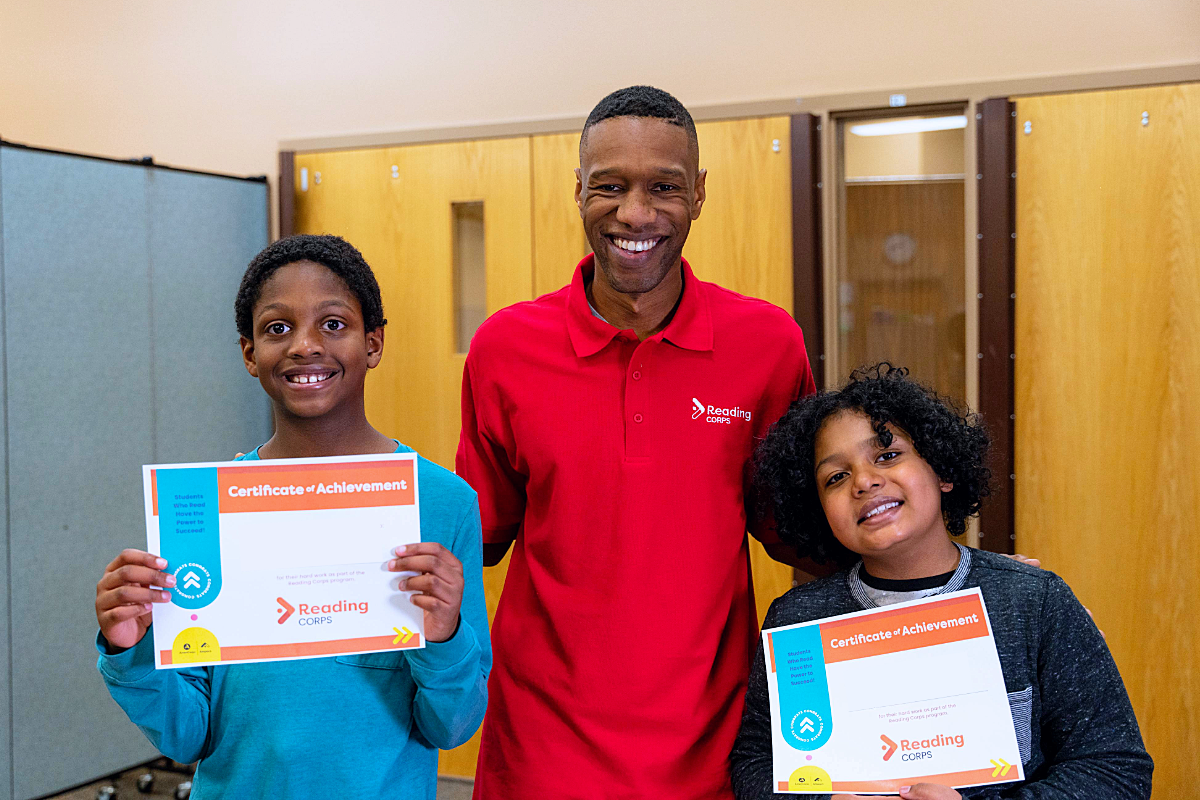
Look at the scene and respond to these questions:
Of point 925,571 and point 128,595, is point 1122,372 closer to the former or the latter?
point 925,571

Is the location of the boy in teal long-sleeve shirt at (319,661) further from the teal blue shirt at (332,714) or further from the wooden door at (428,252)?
the wooden door at (428,252)

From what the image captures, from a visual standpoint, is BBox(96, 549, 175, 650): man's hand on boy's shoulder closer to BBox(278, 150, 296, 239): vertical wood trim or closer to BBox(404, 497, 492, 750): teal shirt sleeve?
BBox(404, 497, 492, 750): teal shirt sleeve

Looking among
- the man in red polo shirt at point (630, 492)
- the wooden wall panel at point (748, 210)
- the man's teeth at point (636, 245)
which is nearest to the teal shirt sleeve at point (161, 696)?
the man in red polo shirt at point (630, 492)

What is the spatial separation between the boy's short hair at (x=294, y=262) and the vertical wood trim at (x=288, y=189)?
8.09 feet

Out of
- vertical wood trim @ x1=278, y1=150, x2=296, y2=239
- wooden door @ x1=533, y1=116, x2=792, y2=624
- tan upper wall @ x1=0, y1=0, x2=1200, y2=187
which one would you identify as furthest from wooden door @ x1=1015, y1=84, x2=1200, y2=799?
vertical wood trim @ x1=278, y1=150, x2=296, y2=239

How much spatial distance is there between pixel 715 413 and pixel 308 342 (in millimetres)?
607

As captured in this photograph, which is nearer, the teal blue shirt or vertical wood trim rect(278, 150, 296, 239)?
the teal blue shirt

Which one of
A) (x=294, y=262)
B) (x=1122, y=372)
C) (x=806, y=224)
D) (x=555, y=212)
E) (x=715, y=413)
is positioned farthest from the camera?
(x=555, y=212)

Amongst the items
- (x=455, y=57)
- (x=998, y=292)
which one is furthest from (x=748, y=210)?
(x=455, y=57)

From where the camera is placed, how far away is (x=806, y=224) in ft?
10.1

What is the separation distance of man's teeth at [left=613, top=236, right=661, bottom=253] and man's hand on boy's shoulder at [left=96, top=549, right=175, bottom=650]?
763mm

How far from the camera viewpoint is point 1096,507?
9.52 ft

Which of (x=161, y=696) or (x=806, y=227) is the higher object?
(x=806, y=227)

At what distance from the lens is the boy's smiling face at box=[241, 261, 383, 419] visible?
129 cm
